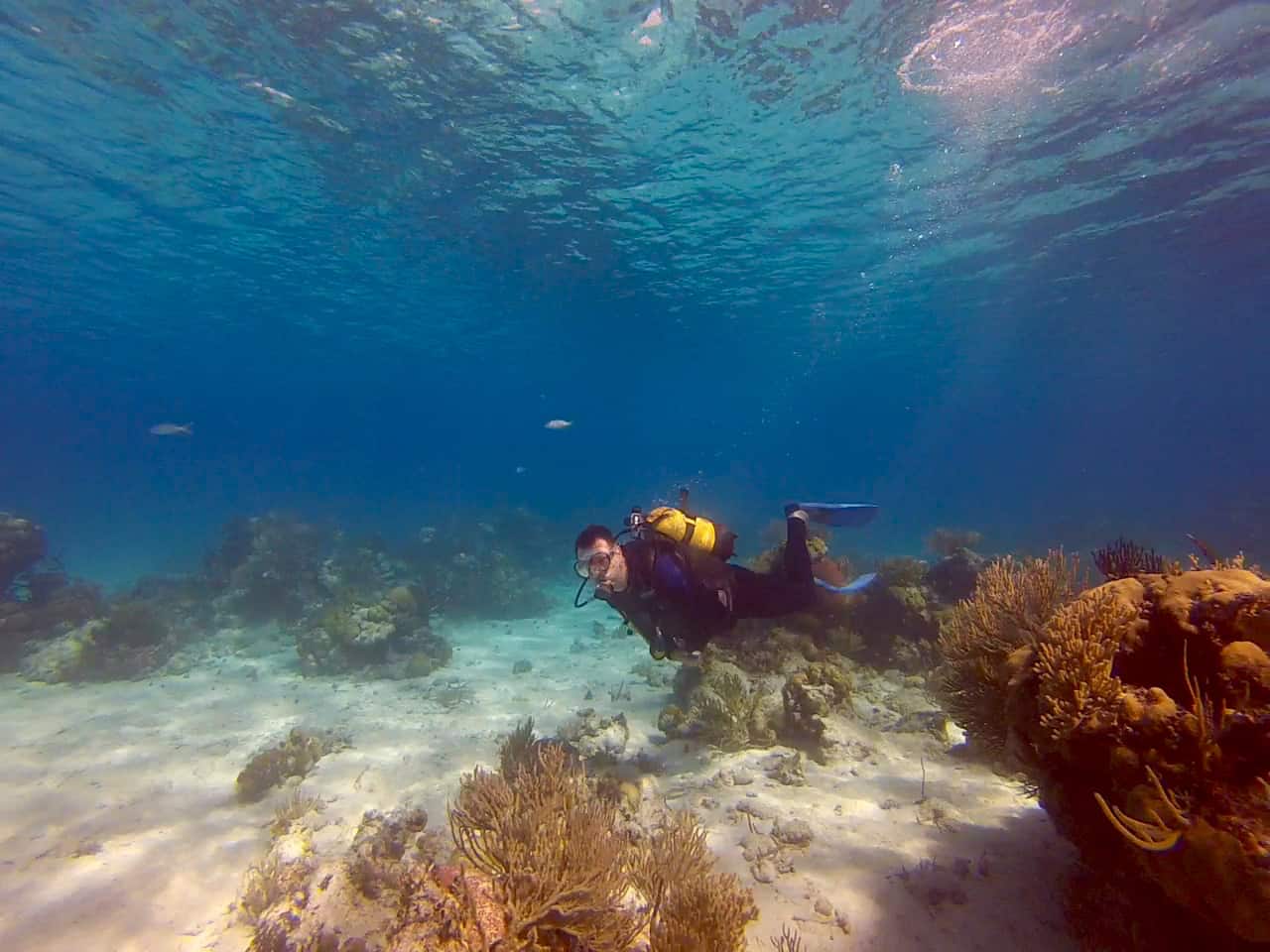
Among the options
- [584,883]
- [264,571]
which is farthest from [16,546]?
[584,883]

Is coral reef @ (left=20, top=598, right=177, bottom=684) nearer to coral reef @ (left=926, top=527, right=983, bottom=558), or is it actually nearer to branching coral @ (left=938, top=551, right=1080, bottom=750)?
branching coral @ (left=938, top=551, right=1080, bottom=750)

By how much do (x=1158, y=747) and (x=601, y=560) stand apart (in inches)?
156

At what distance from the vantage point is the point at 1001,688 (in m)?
4.39

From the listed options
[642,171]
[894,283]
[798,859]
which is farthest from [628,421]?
[798,859]

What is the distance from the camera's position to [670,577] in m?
5.61

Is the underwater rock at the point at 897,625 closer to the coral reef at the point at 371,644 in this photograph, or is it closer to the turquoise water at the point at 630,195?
the turquoise water at the point at 630,195

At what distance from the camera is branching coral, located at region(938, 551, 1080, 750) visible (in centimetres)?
449

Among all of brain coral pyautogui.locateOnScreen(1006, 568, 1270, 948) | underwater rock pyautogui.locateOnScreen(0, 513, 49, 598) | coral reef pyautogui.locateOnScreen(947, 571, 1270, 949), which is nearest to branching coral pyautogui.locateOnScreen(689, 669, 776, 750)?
coral reef pyautogui.locateOnScreen(947, 571, 1270, 949)

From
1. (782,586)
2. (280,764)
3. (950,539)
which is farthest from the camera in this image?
(950,539)

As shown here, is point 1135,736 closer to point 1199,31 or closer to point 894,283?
point 1199,31

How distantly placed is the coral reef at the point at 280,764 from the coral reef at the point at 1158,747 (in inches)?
340

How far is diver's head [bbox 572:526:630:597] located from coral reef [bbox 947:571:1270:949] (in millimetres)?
3218

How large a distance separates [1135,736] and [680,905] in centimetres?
278

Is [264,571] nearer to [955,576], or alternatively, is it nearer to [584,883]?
[584,883]
